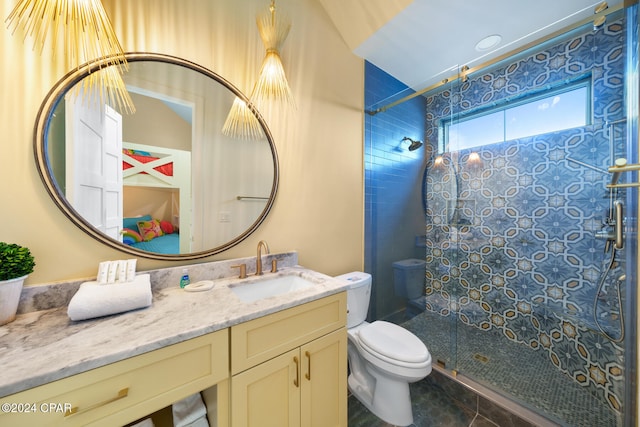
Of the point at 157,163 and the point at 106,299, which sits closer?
the point at 106,299

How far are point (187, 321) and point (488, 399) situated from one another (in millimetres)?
1732

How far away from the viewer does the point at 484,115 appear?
2146 millimetres

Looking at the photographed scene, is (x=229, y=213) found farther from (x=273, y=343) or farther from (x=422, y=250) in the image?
(x=422, y=250)

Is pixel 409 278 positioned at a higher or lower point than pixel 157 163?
lower

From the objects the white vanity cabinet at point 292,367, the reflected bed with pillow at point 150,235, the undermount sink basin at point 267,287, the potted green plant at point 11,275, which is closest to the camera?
the potted green plant at point 11,275

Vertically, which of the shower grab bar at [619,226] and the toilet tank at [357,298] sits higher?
the shower grab bar at [619,226]

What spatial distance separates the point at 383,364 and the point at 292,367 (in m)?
0.62

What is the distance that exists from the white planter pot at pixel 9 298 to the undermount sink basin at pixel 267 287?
27.3 inches

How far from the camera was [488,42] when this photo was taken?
1729 mm

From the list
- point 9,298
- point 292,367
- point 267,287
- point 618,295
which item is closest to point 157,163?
point 9,298

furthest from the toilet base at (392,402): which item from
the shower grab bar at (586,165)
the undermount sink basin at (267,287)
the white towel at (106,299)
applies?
the shower grab bar at (586,165)

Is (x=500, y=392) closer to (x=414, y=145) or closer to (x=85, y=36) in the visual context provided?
(x=414, y=145)

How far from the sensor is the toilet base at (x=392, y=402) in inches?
51.8

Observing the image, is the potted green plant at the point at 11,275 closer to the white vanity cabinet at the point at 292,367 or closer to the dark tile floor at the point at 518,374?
the white vanity cabinet at the point at 292,367
